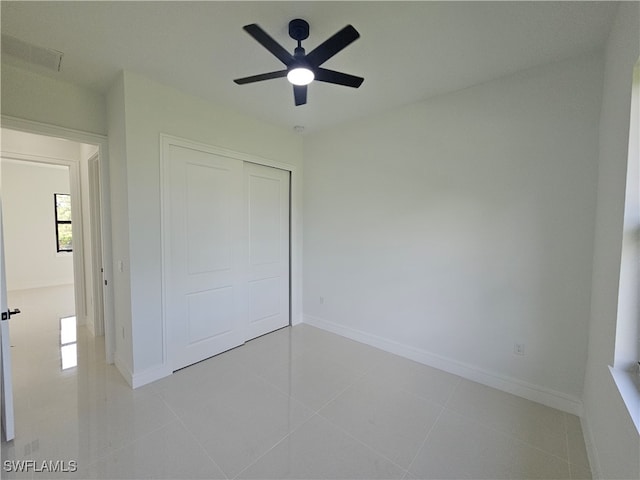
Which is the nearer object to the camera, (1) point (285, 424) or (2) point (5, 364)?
(2) point (5, 364)

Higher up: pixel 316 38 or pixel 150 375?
pixel 316 38

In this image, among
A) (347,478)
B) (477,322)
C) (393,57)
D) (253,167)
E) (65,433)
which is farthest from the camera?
(253,167)

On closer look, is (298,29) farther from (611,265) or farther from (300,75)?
(611,265)

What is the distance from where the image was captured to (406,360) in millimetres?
2971

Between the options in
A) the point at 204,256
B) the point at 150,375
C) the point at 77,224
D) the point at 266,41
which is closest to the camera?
the point at 266,41

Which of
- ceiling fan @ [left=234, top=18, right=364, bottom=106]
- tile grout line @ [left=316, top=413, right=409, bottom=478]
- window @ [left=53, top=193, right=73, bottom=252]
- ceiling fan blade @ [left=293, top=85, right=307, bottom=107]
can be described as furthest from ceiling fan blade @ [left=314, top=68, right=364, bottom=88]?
window @ [left=53, top=193, right=73, bottom=252]

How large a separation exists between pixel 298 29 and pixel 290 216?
2.41m

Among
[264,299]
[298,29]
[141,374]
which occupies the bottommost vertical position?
[141,374]

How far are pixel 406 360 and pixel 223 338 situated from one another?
210 cm

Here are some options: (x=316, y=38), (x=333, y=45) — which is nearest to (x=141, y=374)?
(x=333, y=45)

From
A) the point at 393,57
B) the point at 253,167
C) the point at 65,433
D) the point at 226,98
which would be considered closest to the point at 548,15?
the point at 393,57

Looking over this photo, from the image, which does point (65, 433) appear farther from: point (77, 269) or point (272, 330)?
point (77, 269)

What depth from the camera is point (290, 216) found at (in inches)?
154

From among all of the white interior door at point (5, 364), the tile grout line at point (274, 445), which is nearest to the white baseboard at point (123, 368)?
the white interior door at point (5, 364)
